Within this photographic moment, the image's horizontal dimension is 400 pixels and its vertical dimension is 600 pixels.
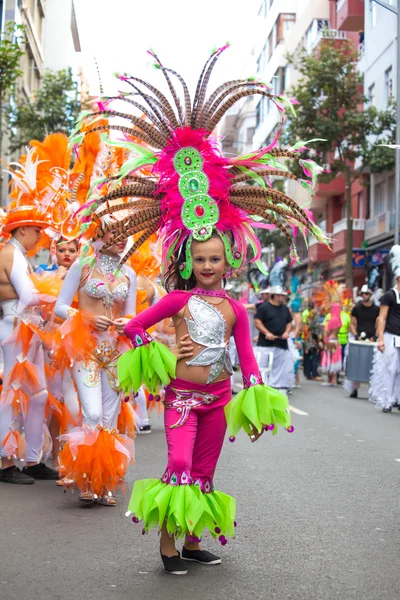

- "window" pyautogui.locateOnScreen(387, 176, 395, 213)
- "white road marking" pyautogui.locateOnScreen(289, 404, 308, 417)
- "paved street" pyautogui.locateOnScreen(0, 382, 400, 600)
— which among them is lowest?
"paved street" pyautogui.locateOnScreen(0, 382, 400, 600)

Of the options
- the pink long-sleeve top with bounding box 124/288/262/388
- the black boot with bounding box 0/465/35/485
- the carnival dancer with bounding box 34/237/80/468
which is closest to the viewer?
the pink long-sleeve top with bounding box 124/288/262/388

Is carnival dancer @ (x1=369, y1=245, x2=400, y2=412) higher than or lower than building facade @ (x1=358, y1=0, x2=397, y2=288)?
lower

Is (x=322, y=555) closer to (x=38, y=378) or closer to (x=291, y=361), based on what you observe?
(x=38, y=378)

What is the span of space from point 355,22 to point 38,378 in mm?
34875

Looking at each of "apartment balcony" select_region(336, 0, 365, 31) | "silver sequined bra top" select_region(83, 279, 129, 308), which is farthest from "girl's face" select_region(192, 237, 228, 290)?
"apartment balcony" select_region(336, 0, 365, 31)

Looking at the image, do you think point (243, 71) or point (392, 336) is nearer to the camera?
point (243, 71)

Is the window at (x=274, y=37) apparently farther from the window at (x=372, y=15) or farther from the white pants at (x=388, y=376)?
the white pants at (x=388, y=376)

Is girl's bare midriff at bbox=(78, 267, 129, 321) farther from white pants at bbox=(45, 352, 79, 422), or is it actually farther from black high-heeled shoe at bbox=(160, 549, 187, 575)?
black high-heeled shoe at bbox=(160, 549, 187, 575)

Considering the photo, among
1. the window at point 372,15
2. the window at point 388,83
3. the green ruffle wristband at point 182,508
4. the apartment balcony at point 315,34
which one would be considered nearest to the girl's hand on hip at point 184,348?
the green ruffle wristband at point 182,508

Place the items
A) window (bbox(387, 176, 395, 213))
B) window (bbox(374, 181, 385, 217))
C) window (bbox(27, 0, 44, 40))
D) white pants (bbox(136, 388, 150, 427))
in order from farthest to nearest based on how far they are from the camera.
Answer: window (bbox(27, 0, 44, 40)) < window (bbox(374, 181, 385, 217)) < window (bbox(387, 176, 395, 213)) < white pants (bbox(136, 388, 150, 427))

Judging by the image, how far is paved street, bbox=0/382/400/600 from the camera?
4.58m

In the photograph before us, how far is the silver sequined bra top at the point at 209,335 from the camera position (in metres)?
5.12

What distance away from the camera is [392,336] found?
13.8m

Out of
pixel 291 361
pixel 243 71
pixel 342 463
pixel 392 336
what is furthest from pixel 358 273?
pixel 243 71
